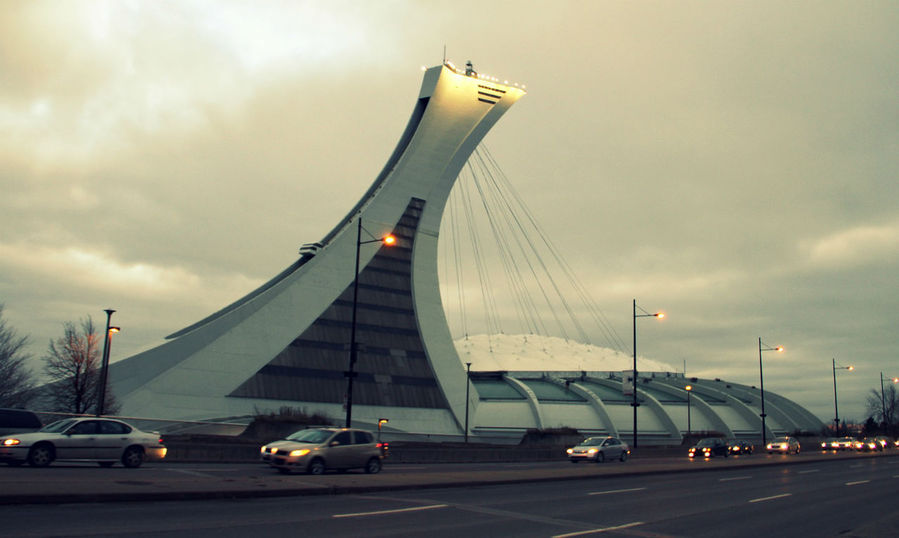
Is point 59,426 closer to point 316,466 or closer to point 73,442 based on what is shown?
point 73,442

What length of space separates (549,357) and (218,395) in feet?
179

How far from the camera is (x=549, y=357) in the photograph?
95.1 meters

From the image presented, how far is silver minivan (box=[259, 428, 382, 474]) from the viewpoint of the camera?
21047 mm

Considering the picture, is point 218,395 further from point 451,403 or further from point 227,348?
point 451,403

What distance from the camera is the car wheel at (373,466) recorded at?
23234 millimetres

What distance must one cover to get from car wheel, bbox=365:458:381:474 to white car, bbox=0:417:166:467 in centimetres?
664

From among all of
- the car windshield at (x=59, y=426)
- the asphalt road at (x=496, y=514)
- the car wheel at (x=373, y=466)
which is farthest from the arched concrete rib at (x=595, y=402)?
the car windshield at (x=59, y=426)

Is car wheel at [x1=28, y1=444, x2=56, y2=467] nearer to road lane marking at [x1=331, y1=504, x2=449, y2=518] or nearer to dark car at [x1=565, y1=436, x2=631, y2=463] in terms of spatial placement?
road lane marking at [x1=331, y1=504, x2=449, y2=518]

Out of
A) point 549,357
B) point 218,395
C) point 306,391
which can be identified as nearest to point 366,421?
point 306,391

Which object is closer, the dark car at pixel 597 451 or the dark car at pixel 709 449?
the dark car at pixel 597 451

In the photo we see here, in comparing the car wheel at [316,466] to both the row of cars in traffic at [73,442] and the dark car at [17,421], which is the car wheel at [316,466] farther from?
the dark car at [17,421]

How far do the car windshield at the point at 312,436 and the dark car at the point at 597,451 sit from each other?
59.4 ft

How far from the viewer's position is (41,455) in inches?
785

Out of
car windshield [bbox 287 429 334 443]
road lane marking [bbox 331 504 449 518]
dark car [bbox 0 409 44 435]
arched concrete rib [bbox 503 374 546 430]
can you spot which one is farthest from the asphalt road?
arched concrete rib [bbox 503 374 546 430]
